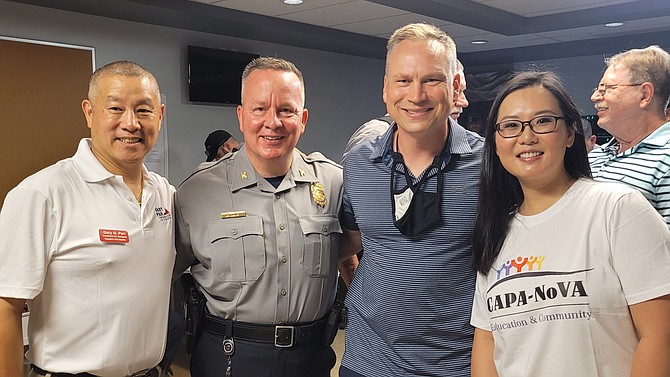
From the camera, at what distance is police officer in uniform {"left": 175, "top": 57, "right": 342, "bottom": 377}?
2.15 meters

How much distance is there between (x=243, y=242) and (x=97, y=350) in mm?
579

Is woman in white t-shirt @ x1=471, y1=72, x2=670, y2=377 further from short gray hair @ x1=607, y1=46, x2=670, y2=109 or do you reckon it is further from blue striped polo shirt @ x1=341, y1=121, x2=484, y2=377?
short gray hair @ x1=607, y1=46, x2=670, y2=109

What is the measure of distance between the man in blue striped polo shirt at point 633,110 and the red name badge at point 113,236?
6.16 feet

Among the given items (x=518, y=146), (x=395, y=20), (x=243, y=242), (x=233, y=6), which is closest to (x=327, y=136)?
(x=395, y=20)

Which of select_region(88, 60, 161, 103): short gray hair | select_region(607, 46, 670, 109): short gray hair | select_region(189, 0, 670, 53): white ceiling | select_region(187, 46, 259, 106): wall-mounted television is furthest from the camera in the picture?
select_region(187, 46, 259, 106): wall-mounted television

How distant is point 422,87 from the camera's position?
189 cm

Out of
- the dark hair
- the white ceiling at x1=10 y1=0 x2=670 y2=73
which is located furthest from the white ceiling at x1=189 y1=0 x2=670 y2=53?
the dark hair

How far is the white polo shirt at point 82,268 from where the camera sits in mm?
1774

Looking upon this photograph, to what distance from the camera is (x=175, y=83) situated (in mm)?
6102

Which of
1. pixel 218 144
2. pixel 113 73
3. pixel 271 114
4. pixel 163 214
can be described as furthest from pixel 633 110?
pixel 218 144

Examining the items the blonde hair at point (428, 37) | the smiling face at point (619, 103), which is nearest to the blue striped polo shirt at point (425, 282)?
the blonde hair at point (428, 37)

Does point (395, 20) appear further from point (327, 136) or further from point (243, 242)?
point (243, 242)

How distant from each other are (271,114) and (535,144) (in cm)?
94

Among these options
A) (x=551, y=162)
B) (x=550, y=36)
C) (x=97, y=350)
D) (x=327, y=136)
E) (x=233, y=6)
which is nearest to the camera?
(x=551, y=162)
